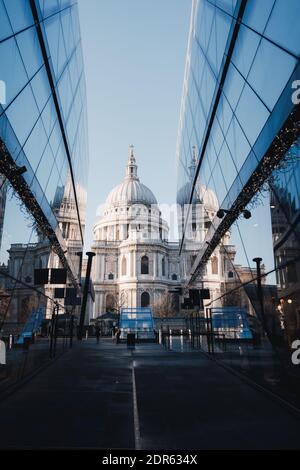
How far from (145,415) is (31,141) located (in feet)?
31.3

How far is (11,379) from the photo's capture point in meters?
8.54

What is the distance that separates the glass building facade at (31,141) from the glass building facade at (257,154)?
580cm

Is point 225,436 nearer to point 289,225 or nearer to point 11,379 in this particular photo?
point 289,225

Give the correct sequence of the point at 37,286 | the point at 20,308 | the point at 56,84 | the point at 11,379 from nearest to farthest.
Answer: the point at 11,379, the point at 20,308, the point at 37,286, the point at 56,84

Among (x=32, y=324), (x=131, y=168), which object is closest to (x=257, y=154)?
(x=32, y=324)

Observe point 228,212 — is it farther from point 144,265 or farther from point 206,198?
point 144,265

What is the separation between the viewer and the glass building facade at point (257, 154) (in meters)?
6.73

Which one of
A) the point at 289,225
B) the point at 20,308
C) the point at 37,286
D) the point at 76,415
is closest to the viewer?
the point at 76,415

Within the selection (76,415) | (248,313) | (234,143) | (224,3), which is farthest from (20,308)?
(224,3)

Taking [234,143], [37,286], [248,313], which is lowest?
[248,313]

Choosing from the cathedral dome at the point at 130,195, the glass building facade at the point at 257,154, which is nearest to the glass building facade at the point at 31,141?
the glass building facade at the point at 257,154

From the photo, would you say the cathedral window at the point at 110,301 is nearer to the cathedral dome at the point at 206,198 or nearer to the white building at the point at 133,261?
the white building at the point at 133,261

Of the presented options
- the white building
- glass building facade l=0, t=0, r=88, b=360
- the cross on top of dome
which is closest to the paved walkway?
glass building facade l=0, t=0, r=88, b=360
